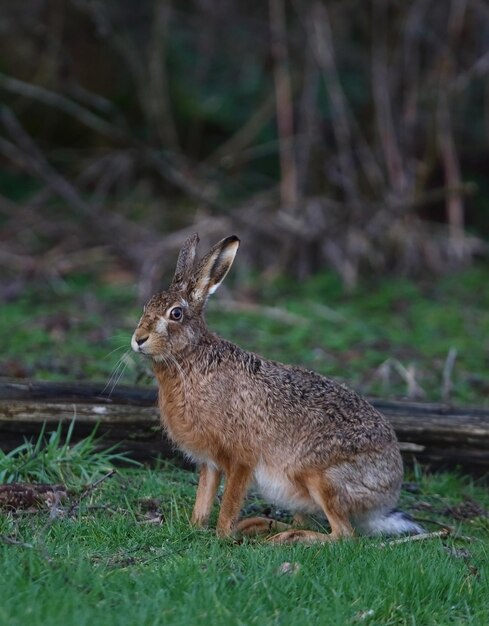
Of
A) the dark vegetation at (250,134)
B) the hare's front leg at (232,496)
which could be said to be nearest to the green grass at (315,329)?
the dark vegetation at (250,134)

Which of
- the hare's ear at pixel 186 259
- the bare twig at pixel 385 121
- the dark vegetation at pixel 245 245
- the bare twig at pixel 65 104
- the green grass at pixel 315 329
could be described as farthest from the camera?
the bare twig at pixel 385 121

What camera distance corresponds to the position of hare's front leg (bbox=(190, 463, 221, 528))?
17.8ft

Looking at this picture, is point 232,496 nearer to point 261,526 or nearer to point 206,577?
point 261,526

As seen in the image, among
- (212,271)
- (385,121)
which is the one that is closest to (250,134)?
(385,121)

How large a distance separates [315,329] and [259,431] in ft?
15.3

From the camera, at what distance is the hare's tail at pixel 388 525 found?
213 inches

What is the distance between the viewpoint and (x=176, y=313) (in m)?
5.48

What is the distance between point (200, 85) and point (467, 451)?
953cm

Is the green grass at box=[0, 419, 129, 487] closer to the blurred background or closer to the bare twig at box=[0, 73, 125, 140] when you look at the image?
the blurred background

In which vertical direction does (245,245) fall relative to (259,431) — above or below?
above

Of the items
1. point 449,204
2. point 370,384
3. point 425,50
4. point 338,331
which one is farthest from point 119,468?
point 425,50

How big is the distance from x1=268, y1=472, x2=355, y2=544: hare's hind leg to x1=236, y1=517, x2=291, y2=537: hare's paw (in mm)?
184

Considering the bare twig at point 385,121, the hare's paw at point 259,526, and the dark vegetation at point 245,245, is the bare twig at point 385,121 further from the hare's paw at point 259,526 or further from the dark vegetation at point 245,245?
the hare's paw at point 259,526

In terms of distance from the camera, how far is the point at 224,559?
466cm
